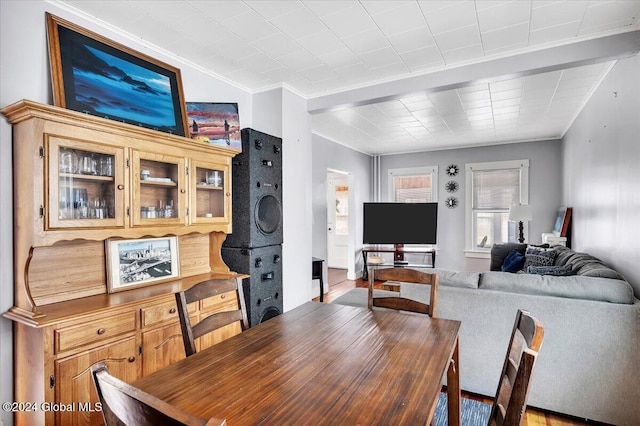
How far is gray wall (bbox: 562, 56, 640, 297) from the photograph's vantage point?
2367mm

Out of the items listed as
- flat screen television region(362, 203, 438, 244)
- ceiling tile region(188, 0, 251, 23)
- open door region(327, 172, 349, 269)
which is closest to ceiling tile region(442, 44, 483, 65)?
ceiling tile region(188, 0, 251, 23)

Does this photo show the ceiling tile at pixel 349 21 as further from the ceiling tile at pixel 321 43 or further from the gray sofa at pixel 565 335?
the gray sofa at pixel 565 335

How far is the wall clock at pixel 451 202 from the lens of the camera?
21.6 feet

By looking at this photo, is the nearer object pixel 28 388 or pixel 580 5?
pixel 28 388

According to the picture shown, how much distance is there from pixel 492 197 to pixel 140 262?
6007 millimetres

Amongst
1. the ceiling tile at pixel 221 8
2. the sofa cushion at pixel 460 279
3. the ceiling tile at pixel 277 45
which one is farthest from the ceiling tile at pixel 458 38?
the sofa cushion at pixel 460 279

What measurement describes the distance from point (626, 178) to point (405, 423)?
276 centimetres

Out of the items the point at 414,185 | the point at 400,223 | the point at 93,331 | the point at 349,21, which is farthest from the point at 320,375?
the point at 414,185

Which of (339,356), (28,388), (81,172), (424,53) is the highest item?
(424,53)

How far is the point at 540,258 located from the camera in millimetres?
3840

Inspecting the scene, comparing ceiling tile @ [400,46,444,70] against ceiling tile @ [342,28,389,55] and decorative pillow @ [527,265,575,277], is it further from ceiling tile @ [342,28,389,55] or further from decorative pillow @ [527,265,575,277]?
decorative pillow @ [527,265,575,277]

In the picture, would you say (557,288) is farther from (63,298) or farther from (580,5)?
(63,298)

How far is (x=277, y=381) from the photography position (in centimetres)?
109

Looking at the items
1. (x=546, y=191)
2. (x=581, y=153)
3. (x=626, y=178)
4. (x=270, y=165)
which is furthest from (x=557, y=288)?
(x=546, y=191)
